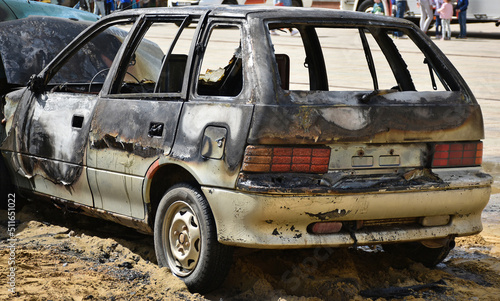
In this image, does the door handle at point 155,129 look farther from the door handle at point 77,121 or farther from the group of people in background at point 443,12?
the group of people in background at point 443,12

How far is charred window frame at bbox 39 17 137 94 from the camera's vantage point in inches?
200

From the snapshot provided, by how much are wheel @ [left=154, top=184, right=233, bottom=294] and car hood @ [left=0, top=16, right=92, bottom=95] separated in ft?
8.38

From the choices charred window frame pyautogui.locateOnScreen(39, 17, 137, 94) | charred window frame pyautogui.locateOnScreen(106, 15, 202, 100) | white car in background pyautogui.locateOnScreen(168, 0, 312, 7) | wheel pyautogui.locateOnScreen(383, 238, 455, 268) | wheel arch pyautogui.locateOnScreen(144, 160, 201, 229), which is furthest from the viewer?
white car in background pyautogui.locateOnScreen(168, 0, 312, 7)

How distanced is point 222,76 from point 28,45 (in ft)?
8.12

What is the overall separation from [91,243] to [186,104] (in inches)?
59.4

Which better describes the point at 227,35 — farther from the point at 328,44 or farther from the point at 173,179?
the point at 173,179

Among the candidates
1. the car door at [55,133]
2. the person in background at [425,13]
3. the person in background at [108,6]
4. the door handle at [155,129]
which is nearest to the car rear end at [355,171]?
the door handle at [155,129]

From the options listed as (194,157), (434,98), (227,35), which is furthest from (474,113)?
(227,35)

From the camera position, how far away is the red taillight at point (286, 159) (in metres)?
3.77

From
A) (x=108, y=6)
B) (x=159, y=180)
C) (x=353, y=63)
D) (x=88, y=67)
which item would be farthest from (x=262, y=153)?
(x=108, y=6)

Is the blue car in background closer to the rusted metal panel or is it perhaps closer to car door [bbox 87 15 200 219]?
car door [bbox 87 15 200 219]

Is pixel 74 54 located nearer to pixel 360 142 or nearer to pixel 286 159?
pixel 286 159

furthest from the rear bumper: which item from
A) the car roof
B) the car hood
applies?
the car hood

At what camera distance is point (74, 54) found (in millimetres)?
5609
